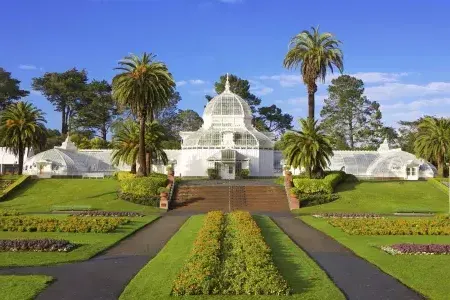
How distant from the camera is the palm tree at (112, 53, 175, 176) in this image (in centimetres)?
4731

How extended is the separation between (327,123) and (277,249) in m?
81.9

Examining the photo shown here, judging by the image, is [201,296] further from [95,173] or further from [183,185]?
[95,173]

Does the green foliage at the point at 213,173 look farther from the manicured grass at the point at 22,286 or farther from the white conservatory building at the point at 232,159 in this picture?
the manicured grass at the point at 22,286

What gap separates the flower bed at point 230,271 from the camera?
13.0 metres

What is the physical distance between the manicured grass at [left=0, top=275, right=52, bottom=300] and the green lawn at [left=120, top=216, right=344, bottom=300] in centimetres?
231

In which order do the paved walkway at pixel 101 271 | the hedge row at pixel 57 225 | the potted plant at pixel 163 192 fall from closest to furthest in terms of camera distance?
1. the paved walkway at pixel 101 271
2. the hedge row at pixel 57 225
3. the potted plant at pixel 163 192

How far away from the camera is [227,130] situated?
67.5 meters

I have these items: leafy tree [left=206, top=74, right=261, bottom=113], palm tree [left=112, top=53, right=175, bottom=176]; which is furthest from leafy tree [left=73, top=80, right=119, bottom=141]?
palm tree [left=112, top=53, right=175, bottom=176]

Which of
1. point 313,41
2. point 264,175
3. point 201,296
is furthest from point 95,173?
point 201,296

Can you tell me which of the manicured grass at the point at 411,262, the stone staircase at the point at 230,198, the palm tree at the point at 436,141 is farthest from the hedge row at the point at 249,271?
the palm tree at the point at 436,141

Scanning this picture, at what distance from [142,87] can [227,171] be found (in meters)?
21.4

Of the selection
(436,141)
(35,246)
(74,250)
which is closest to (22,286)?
(74,250)

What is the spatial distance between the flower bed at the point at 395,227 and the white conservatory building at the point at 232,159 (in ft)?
116

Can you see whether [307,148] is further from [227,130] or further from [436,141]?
[227,130]
